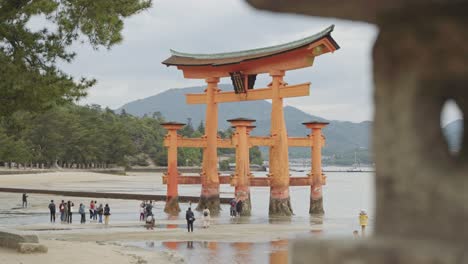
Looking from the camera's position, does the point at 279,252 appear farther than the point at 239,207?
No

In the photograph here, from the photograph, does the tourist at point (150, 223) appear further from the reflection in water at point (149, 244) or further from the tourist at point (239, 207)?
the tourist at point (239, 207)

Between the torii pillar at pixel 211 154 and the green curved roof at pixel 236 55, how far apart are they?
104 cm

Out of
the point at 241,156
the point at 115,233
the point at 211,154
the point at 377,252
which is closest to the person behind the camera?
the point at 377,252

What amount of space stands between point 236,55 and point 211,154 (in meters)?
4.98

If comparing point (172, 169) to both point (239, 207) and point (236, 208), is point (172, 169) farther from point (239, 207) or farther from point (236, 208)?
point (239, 207)

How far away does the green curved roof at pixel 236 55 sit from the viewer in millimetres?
26422

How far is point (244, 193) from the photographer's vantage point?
2942 cm

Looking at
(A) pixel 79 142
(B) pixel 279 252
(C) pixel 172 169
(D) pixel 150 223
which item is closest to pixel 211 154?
(C) pixel 172 169

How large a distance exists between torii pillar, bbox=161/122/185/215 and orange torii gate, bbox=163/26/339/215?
5cm

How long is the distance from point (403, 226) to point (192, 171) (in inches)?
4248

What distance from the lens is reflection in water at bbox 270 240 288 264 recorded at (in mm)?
16388

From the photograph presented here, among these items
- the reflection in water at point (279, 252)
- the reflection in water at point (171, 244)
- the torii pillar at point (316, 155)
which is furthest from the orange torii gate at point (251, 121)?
the reflection in water at point (171, 244)

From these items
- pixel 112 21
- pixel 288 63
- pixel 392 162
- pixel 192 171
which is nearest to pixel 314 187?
pixel 288 63

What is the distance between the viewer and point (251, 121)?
1139 inches
